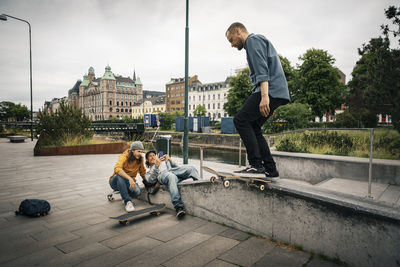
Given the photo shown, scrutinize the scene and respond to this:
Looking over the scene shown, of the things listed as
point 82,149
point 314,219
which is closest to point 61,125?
point 82,149

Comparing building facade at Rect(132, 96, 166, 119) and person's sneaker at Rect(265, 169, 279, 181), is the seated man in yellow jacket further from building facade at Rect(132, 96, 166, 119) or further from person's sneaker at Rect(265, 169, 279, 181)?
building facade at Rect(132, 96, 166, 119)

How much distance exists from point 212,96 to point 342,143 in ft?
249

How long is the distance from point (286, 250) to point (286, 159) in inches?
190

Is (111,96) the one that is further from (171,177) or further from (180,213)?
(180,213)

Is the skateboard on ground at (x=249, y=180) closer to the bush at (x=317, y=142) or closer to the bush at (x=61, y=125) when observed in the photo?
the bush at (x=317, y=142)

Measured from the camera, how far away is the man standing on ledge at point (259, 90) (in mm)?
2832

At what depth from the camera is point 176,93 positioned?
9400 centimetres

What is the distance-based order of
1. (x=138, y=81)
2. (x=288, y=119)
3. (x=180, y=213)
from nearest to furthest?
(x=180, y=213) → (x=288, y=119) → (x=138, y=81)

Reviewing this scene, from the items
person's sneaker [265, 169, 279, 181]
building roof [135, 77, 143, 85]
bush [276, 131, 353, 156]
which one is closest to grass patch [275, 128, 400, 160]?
bush [276, 131, 353, 156]

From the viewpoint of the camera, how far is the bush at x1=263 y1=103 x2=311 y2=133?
24.5 metres

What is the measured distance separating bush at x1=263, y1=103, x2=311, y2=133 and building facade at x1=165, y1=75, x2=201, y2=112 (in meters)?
66.6

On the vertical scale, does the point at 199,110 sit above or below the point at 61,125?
above

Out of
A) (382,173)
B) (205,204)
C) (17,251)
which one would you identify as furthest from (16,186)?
(382,173)

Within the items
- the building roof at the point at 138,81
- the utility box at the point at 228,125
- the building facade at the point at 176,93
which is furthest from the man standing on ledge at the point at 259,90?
the building roof at the point at 138,81
